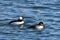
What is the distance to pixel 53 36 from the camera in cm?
2158

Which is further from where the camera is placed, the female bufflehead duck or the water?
the female bufflehead duck

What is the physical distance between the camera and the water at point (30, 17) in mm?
21562

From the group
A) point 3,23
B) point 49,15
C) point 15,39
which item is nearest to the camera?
point 15,39

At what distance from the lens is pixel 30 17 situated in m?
26.2

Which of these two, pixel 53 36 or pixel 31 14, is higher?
pixel 31 14

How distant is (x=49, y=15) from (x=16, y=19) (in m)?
2.43

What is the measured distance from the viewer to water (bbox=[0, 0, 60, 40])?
70.7 feet

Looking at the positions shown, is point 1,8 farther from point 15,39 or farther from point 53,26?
point 15,39

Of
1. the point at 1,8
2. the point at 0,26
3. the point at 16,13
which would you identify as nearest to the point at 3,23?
the point at 0,26

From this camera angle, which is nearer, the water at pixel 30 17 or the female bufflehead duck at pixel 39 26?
the water at pixel 30 17

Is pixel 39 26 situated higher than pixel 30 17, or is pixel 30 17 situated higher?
pixel 30 17

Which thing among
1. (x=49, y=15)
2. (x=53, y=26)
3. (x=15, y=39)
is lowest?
(x=15, y=39)

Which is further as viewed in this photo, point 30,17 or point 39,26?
point 30,17

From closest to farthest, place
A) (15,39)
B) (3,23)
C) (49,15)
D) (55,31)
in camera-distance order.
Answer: (15,39), (55,31), (3,23), (49,15)
